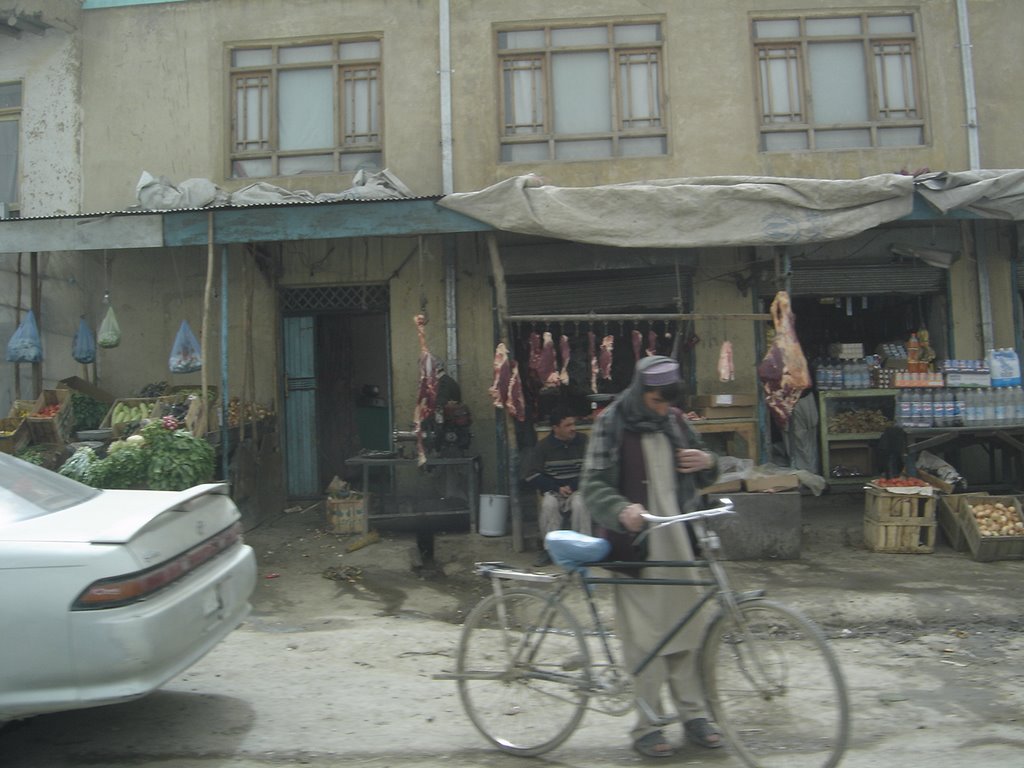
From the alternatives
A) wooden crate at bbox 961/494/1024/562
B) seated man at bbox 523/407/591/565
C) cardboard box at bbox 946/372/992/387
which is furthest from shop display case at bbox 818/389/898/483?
seated man at bbox 523/407/591/565

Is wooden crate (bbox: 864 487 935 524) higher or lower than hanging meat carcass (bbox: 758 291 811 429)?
lower

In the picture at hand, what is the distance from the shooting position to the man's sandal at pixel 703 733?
3.85m

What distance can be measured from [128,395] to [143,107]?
358cm

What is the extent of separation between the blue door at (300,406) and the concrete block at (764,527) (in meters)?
5.16

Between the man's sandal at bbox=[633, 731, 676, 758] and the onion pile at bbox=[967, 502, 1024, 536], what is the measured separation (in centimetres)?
515

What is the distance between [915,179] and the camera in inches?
311

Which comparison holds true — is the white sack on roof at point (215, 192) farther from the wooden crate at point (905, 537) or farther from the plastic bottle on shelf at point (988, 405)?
the plastic bottle on shelf at point (988, 405)

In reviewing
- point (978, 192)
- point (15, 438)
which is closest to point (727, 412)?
point (978, 192)

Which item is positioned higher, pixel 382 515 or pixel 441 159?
pixel 441 159

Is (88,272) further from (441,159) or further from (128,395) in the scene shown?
(441,159)

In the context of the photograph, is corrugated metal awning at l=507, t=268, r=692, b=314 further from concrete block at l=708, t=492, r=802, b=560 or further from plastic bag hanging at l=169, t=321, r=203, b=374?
plastic bag hanging at l=169, t=321, r=203, b=374

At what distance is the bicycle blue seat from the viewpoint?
12.5ft

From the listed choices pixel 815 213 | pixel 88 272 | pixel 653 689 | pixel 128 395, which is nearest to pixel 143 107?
pixel 88 272

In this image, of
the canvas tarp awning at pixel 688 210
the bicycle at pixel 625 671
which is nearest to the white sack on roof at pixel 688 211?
the canvas tarp awning at pixel 688 210
